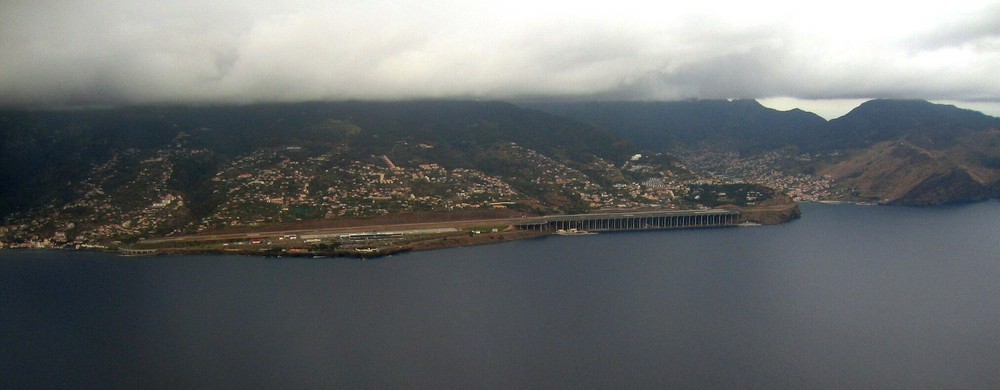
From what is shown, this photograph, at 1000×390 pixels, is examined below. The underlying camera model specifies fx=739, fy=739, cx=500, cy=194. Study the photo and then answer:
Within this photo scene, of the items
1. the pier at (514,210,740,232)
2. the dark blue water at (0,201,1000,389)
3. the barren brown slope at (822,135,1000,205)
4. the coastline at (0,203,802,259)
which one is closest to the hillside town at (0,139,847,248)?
the coastline at (0,203,802,259)

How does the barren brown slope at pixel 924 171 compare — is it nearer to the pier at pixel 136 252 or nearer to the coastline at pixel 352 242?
the coastline at pixel 352 242

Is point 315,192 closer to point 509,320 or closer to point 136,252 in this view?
point 136,252

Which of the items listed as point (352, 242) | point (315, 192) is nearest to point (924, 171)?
point (315, 192)

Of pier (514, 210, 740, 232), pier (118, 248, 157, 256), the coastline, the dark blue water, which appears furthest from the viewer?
pier (514, 210, 740, 232)

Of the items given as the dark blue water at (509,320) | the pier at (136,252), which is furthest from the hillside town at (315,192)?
the dark blue water at (509,320)

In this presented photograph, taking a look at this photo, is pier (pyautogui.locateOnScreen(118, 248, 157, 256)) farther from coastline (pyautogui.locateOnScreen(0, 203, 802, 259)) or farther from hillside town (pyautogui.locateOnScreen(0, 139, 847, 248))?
hillside town (pyautogui.locateOnScreen(0, 139, 847, 248))

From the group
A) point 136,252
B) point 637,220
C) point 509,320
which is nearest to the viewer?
point 509,320

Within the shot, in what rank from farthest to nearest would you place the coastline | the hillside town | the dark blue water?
the hillside town, the coastline, the dark blue water
